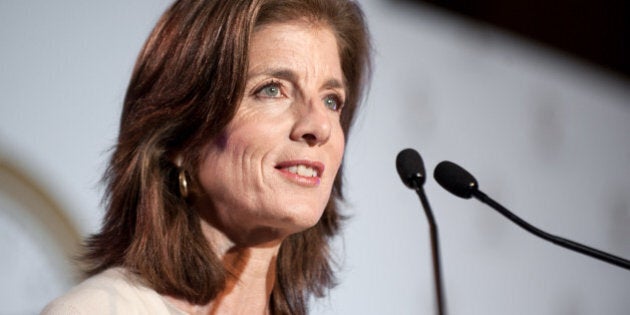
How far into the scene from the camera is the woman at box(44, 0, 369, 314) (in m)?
1.99

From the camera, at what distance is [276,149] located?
1.98m

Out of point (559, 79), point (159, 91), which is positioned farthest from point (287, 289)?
point (559, 79)

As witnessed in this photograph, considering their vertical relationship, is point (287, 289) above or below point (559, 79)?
below

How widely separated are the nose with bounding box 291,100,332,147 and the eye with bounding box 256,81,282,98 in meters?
0.06

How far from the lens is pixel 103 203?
2.19m

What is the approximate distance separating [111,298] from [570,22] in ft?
7.42

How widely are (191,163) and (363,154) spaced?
751 millimetres

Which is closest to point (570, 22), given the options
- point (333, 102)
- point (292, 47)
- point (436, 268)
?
point (333, 102)

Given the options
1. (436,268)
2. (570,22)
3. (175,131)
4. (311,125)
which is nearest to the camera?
(436,268)

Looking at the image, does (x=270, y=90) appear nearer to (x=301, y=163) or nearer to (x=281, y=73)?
(x=281, y=73)

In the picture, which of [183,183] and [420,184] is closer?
[420,184]

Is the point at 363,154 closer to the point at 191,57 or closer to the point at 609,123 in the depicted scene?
the point at 191,57

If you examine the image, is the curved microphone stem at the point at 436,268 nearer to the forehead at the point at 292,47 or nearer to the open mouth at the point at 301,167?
the open mouth at the point at 301,167

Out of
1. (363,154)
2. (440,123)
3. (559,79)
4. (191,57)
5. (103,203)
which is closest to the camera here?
(191,57)
